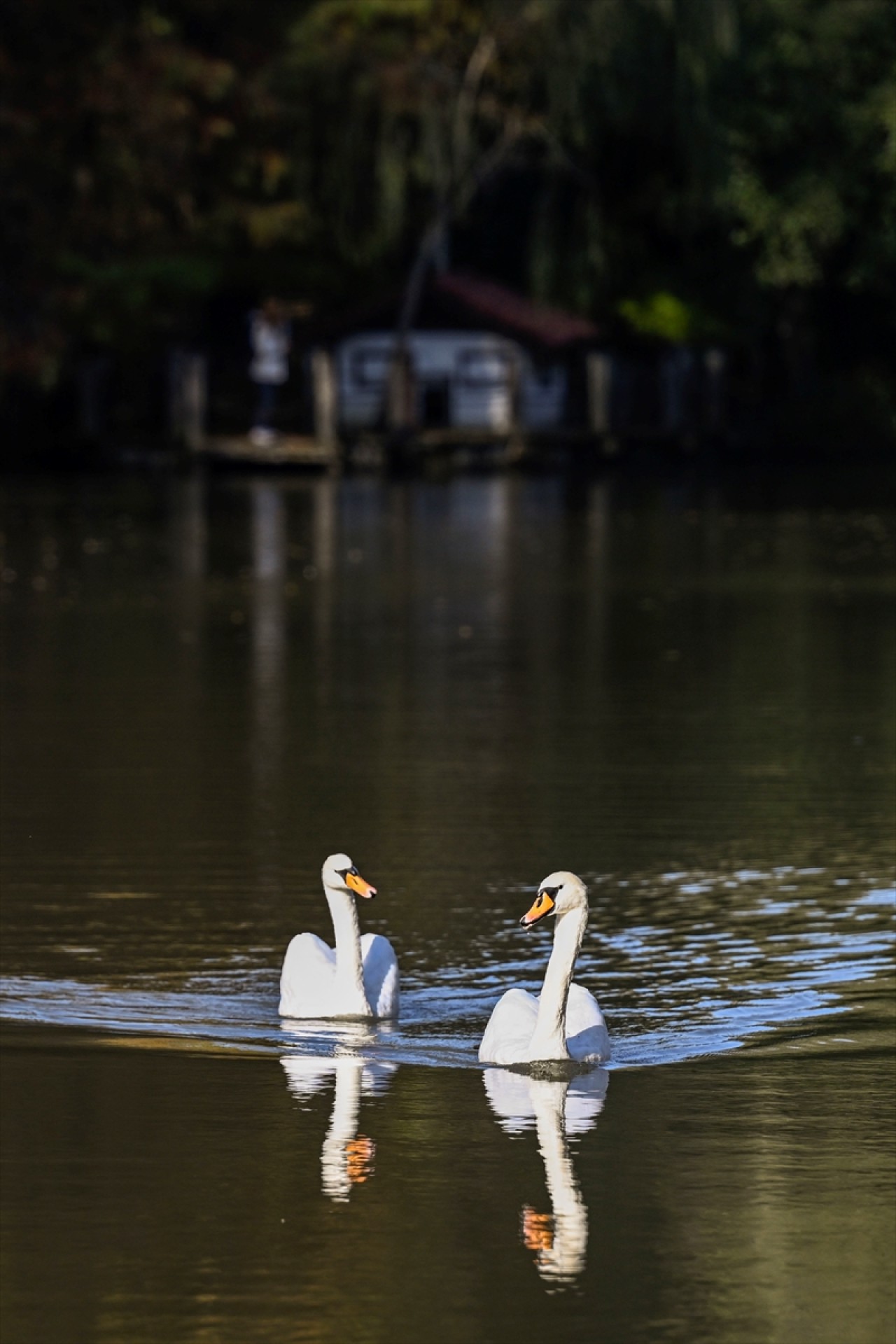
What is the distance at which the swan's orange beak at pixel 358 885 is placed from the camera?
10.7 m

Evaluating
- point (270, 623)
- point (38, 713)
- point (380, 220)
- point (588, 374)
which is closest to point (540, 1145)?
point (38, 713)

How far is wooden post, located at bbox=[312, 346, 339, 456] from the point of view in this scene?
61406mm

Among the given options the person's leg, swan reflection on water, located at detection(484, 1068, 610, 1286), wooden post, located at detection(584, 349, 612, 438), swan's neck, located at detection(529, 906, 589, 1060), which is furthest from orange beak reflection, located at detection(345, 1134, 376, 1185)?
the person's leg

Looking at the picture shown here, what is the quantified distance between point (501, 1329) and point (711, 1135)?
1936 mm

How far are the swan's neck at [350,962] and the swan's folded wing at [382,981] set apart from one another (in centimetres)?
5

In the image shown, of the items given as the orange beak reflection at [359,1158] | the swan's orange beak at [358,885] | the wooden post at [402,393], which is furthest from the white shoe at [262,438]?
the orange beak reflection at [359,1158]

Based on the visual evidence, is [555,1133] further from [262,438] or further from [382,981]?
[262,438]

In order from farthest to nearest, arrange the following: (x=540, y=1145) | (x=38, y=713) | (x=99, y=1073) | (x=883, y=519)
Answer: (x=883, y=519), (x=38, y=713), (x=99, y=1073), (x=540, y=1145)

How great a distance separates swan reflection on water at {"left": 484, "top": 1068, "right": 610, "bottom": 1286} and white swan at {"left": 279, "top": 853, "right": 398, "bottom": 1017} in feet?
2.90

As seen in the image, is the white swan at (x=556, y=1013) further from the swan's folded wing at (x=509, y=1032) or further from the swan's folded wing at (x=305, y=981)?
the swan's folded wing at (x=305, y=981)

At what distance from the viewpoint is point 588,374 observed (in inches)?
2579

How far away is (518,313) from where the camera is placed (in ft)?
209

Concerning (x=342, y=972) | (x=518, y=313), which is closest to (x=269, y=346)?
(x=518, y=313)

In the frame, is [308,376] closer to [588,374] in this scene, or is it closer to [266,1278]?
[588,374]
